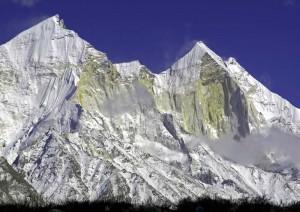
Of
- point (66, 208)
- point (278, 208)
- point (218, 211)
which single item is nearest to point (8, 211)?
point (66, 208)

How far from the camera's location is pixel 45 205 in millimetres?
16219

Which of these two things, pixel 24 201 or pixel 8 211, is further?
pixel 24 201

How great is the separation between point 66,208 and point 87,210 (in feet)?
1.31

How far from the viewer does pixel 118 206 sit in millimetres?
15688

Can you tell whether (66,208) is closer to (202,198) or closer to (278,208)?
(202,198)

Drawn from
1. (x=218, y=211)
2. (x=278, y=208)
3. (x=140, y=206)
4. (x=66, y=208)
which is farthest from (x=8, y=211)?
(x=278, y=208)

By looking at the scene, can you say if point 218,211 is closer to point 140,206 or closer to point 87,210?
point 140,206

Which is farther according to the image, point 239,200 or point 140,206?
point 239,200

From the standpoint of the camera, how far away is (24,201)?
642 inches

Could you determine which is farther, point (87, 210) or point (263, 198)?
point (263, 198)

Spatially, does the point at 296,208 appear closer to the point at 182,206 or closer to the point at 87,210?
the point at 182,206

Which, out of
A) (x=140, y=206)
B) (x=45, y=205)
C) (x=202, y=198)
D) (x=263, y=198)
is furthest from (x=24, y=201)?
(x=263, y=198)

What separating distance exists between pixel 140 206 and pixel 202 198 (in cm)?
163

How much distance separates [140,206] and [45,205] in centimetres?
205
